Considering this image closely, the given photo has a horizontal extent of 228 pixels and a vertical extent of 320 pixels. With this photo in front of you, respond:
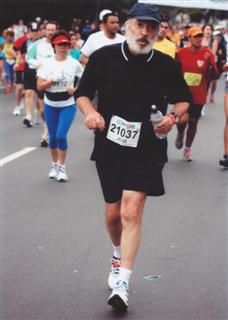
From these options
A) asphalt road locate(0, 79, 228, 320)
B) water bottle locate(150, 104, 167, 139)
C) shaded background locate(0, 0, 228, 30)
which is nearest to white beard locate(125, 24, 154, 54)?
water bottle locate(150, 104, 167, 139)

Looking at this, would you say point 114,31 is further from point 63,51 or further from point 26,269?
point 26,269

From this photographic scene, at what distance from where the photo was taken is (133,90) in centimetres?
563

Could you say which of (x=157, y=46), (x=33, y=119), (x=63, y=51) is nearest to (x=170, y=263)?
(x=63, y=51)

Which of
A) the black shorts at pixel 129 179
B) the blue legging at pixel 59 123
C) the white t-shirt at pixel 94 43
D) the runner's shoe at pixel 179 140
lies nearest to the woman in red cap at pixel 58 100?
the blue legging at pixel 59 123

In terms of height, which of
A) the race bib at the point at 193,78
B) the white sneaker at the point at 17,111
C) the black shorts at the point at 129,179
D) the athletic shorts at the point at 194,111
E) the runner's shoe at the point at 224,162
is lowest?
the white sneaker at the point at 17,111

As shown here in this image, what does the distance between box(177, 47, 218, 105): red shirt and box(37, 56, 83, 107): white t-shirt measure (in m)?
1.88

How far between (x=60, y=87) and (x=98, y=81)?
4.88 metres

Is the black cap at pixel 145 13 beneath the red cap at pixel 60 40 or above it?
above

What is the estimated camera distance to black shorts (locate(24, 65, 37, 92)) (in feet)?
52.5

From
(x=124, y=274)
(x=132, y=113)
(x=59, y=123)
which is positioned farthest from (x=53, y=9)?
(x=124, y=274)

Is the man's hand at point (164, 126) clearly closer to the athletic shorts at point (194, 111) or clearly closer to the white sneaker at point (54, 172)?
the white sneaker at point (54, 172)

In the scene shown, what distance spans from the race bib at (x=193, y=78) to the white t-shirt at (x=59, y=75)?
1.88 m

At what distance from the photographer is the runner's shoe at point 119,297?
5.39 meters

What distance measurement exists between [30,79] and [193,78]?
489 cm
